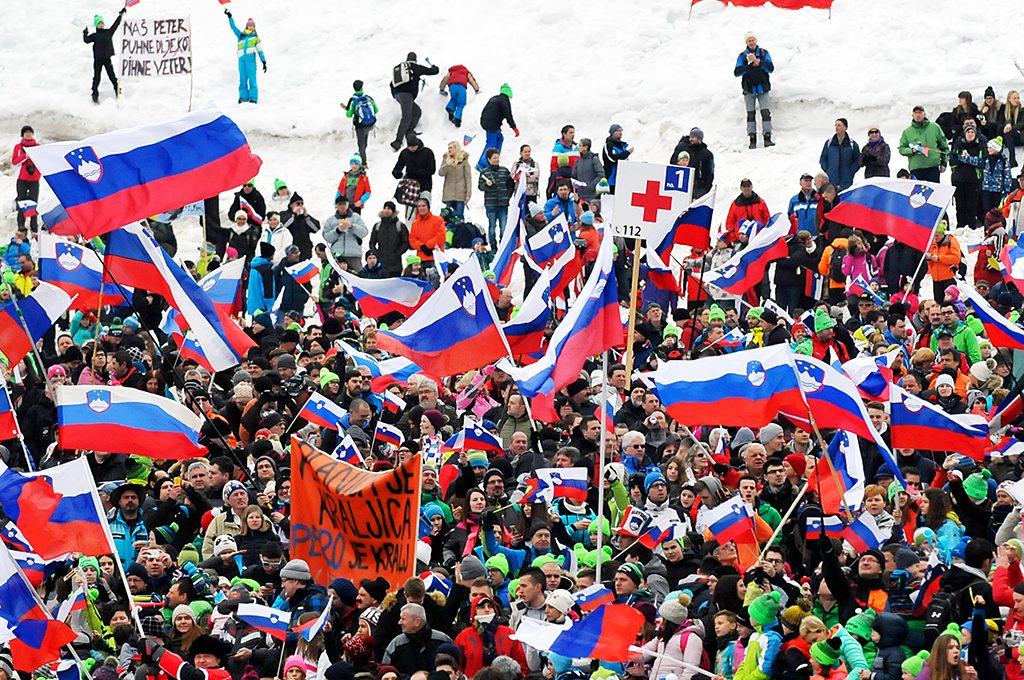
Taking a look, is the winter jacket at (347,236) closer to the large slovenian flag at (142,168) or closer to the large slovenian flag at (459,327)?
the large slovenian flag at (459,327)

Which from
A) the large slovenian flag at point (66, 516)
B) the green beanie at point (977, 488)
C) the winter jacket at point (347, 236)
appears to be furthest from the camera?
the winter jacket at point (347, 236)

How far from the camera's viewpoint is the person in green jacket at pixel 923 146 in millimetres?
26500

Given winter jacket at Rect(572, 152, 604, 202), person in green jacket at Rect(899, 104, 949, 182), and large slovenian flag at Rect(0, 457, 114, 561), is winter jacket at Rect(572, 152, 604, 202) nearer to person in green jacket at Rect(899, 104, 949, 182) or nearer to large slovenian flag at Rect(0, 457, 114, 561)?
person in green jacket at Rect(899, 104, 949, 182)

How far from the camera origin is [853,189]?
73.9ft

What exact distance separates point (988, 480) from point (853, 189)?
21.9 feet

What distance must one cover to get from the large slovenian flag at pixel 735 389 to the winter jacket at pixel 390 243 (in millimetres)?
10537

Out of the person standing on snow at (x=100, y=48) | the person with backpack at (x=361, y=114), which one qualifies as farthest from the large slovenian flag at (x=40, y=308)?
the person standing on snow at (x=100, y=48)

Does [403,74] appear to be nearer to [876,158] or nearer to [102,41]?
[102,41]

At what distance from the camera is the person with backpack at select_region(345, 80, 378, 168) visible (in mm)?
31312

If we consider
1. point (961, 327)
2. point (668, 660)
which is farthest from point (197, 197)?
point (961, 327)

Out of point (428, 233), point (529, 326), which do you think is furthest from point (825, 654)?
point (428, 233)

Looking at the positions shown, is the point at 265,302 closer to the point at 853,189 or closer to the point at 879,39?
Answer: the point at 853,189

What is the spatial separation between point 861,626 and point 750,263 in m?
10.0

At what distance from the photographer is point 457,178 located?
28.5 m
